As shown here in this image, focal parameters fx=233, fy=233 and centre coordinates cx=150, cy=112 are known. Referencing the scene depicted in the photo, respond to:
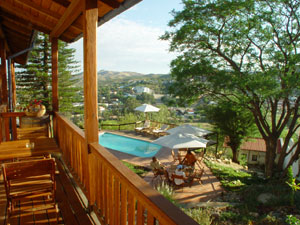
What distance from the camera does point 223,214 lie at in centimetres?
543

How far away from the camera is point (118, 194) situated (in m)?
1.82

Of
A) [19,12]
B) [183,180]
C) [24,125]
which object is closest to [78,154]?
[24,125]

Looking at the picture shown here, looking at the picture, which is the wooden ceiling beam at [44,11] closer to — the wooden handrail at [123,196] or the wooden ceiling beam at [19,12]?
the wooden ceiling beam at [19,12]

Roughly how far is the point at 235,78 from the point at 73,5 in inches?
331

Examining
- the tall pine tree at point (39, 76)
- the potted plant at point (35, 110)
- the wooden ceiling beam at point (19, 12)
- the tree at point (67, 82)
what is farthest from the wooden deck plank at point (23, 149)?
the tree at point (67, 82)

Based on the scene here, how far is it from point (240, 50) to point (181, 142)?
5.68 m

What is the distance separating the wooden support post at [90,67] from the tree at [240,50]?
842 cm

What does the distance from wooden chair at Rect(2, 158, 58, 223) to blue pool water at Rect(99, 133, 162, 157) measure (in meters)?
9.19

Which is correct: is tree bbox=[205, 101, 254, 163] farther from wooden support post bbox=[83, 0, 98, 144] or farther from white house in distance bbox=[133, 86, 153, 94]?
white house in distance bbox=[133, 86, 153, 94]

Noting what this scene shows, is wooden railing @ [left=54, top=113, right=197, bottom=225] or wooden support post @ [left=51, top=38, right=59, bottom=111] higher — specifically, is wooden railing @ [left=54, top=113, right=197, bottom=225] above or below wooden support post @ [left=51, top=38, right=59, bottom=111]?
below

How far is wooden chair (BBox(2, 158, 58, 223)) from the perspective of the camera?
2160mm

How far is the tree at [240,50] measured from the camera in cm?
970

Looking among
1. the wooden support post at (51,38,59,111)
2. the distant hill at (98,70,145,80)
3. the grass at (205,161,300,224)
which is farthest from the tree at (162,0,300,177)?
the distant hill at (98,70,145,80)

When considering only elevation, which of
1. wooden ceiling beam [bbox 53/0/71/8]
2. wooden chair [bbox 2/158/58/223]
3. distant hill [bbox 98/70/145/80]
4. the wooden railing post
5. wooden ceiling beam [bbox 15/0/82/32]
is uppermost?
distant hill [bbox 98/70/145/80]
